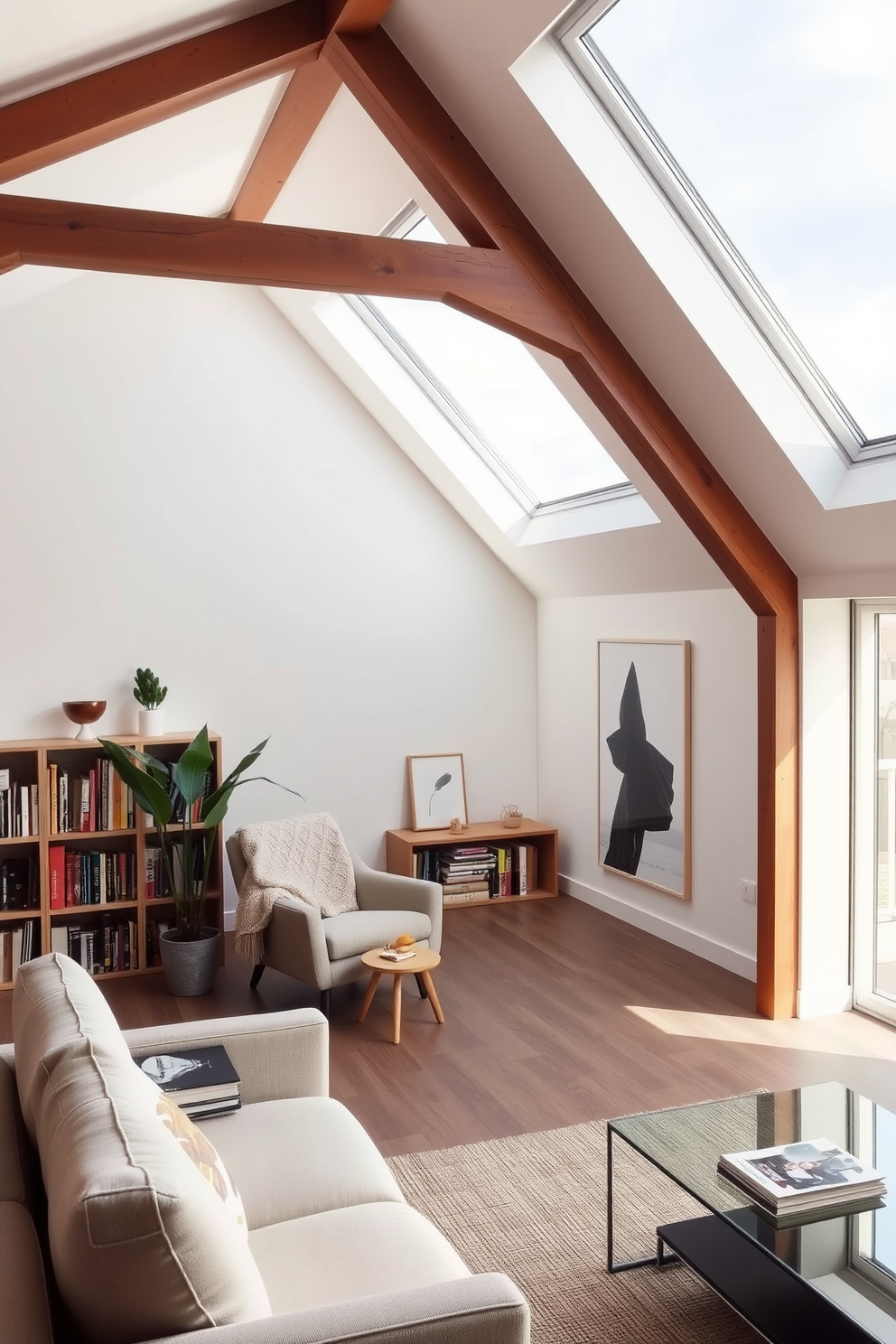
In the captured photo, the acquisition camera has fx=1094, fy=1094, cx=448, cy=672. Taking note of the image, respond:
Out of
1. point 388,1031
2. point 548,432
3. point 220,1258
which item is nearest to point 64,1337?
point 220,1258

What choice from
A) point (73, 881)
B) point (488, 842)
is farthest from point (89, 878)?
point (488, 842)

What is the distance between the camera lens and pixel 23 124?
3.34 metres

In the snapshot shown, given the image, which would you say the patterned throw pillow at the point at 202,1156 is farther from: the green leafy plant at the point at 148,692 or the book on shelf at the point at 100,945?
the green leafy plant at the point at 148,692

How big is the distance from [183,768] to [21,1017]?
2.62 m

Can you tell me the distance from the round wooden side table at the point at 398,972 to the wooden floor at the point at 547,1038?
6 centimetres

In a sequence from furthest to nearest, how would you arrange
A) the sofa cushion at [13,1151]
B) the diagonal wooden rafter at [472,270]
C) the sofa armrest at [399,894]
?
the sofa armrest at [399,894] → the diagonal wooden rafter at [472,270] → the sofa cushion at [13,1151]

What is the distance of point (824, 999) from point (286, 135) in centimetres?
424

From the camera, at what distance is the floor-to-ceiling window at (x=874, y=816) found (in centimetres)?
453

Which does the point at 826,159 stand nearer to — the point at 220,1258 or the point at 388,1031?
the point at 220,1258

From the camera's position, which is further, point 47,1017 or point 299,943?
point 299,943

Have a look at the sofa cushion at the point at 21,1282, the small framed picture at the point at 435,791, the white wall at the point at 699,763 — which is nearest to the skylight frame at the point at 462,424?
the white wall at the point at 699,763

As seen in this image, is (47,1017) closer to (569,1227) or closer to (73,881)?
(569,1227)

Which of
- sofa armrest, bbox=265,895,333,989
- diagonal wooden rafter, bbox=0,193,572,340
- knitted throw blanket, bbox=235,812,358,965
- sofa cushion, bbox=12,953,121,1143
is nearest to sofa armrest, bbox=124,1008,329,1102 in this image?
sofa cushion, bbox=12,953,121,1143

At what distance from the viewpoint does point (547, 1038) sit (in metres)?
4.36
